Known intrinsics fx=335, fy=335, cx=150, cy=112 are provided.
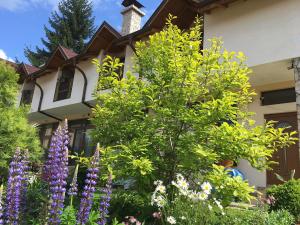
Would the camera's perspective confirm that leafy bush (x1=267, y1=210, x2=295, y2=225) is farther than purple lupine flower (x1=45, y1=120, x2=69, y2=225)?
Yes

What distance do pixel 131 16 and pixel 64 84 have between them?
5.35 meters

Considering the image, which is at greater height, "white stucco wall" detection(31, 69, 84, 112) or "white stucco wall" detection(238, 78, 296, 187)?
"white stucco wall" detection(31, 69, 84, 112)

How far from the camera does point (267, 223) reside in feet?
19.1

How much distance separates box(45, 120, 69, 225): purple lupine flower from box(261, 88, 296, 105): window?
870 centimetres

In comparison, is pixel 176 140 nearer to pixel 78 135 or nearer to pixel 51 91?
pixel 78 135

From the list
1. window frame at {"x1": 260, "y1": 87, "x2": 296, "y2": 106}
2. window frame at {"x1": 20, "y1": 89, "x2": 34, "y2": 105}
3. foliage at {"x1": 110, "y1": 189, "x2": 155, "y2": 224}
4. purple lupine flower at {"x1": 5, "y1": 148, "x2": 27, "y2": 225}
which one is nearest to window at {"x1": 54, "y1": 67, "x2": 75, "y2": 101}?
window frame at {"x1": 20, "y1": 89, "x2": 34, "y2": 105}

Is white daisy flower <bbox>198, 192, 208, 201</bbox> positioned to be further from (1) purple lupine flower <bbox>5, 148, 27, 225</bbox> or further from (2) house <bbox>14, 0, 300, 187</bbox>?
(2) house <bbox>14, 0, 300, 187</bbox>

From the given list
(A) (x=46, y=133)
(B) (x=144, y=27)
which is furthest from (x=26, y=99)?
(B) (x=144, y=27)

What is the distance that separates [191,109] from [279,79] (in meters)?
5.66

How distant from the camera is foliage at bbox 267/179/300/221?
6.84 meters

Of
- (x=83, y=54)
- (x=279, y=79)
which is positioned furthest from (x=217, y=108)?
(x=83, y=54)

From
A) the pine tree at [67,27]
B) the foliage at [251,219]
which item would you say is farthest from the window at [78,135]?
the pine tree at [67,27]

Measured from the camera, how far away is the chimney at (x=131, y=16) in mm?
18192

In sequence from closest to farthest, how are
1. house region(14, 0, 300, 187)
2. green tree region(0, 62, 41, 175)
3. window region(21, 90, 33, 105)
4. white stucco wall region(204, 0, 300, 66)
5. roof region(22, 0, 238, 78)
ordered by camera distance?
white stucco wall region(204, 0, 300, 66), house region(14, 0, 300, 187), green tree region(0, 62, 41, 175), roof region(22, 0, 238, 78), window region(21, 90, 33, 105)
